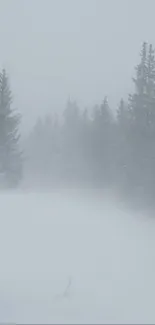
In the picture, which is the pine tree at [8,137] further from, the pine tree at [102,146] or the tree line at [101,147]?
the pine tree at [102,146]

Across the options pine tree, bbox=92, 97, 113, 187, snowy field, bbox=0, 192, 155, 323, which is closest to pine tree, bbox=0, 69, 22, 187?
pine tree, bbox=92, 97, 113, 187

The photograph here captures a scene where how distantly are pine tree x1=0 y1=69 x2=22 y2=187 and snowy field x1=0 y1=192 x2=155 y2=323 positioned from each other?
13.0 meters

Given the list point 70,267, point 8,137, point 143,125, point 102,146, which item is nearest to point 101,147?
point 102,146

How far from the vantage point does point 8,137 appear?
2261 cm

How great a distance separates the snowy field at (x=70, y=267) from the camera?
5.43m

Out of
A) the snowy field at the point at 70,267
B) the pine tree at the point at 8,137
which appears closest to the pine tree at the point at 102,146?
the pine tree at the point at 8,137

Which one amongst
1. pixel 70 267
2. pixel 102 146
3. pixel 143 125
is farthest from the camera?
pixel 102 146

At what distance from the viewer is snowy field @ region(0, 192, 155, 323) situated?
5426mm

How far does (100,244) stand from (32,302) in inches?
84.5

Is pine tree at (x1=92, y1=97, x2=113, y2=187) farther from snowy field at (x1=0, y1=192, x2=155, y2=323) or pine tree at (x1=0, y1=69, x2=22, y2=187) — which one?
snowy field at (x1=0, y1=192, x2=155, y2=323)

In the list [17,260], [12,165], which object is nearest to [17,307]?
[17,260]

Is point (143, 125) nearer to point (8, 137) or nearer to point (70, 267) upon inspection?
point (8, 137)

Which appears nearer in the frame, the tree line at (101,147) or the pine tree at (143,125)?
the tree line at (101,147)

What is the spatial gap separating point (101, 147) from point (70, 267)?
96.3 ft
